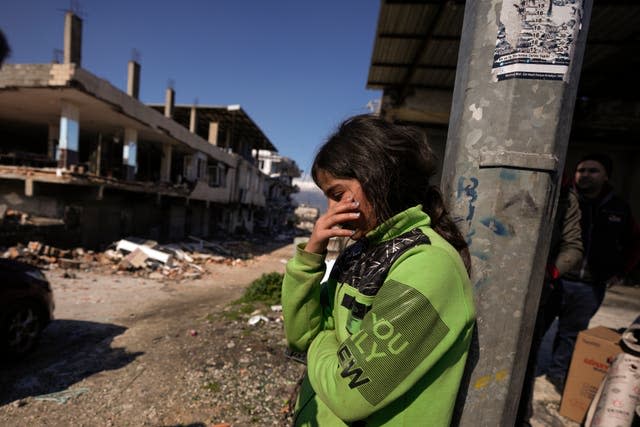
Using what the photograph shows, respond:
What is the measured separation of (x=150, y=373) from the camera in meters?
3.89

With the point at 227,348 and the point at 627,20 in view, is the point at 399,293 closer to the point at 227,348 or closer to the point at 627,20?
the point at 227,348

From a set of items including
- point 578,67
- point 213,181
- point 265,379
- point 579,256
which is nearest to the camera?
point 578,67

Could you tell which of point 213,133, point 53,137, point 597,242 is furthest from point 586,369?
point 213,133

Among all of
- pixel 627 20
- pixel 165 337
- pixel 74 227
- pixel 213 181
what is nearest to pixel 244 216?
pixel 213 181

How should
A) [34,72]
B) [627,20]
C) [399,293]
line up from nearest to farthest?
[399,293], [627,20], [34,72]

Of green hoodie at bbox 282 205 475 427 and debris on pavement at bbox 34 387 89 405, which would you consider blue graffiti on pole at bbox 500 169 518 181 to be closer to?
green hoodie at bbox 282 205 475 427

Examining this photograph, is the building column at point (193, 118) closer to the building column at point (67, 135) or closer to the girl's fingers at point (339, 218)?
the building column at point (67, 135)

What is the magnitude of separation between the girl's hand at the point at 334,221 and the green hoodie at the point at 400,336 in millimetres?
103

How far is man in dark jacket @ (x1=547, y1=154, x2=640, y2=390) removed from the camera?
3.36 m

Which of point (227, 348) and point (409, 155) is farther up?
point (409, 155)

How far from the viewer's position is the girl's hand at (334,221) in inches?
46.1

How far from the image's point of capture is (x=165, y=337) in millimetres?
5129

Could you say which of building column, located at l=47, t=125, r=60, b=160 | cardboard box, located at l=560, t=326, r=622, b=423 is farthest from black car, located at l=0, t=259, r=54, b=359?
building column, located at l=47, t=125, r=60, b=160

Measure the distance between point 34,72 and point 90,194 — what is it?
180 inches
